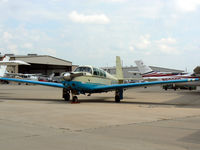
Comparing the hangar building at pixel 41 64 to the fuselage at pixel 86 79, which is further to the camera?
the hangar building at pixel 41 64

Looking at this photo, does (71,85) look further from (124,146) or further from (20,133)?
(124,146)

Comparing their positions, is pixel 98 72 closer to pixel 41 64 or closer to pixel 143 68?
pixel 143 68

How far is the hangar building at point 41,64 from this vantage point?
8750 cm

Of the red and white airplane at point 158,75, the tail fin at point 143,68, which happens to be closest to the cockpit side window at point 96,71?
the red and white airplane at point 158,75

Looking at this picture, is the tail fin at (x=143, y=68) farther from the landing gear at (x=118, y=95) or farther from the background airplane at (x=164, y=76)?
the landing gear at (x=118, y=95)

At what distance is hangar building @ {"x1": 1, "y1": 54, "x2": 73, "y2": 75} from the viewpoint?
87.5m

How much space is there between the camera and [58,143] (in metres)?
5.51

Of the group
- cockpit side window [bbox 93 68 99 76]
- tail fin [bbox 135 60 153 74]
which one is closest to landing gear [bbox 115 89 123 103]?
cockpit side window [bbox 93 68 99 76]

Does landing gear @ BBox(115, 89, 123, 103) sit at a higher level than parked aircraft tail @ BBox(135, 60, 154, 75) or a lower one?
lower

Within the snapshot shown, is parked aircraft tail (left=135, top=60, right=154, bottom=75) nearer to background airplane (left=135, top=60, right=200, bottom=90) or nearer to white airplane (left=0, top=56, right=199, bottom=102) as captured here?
background airplane (left=135, top=60, right=200, bottom=90)

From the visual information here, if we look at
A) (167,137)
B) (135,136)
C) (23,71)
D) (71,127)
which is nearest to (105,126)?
(71,127)

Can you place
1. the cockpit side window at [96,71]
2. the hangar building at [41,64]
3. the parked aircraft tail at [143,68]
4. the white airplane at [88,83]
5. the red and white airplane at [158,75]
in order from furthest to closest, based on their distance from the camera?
the hangar building at [41,64]
the parked aircraft tail at [143,68]
the red and white airplane at [158,75]
the cockpit side window at [96,71]
the white airplane at [88,83]

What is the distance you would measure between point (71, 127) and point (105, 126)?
1032mm

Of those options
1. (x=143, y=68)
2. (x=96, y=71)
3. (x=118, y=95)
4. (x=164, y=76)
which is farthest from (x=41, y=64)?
(x=118, y=95)
